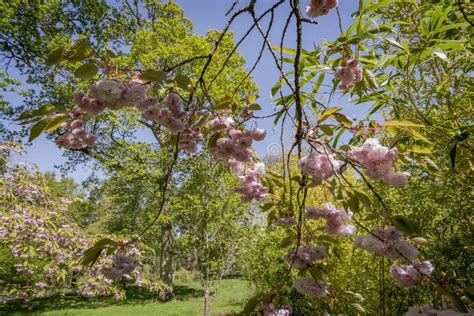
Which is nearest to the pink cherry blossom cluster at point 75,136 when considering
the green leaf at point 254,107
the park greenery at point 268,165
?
the park greenery at point 268,165

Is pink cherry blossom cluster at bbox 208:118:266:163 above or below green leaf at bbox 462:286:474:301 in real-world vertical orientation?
above

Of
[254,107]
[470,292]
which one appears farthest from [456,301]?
[254,107]

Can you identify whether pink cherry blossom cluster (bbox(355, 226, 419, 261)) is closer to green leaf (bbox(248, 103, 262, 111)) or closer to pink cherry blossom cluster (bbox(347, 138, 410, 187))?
pink cherry blossom cluster (bbox(347, 138, 410, 187))

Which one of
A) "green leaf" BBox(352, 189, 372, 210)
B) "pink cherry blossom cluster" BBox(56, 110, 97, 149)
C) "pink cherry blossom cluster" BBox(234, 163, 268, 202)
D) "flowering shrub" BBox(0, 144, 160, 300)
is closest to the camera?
"green leaf" BBox(352, 189, 372, 210)

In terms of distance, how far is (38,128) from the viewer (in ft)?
3.27

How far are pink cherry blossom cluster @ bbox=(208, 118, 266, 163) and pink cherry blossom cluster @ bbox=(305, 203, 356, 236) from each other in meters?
0.34

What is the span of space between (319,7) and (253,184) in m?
0.77

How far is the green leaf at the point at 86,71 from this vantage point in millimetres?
912

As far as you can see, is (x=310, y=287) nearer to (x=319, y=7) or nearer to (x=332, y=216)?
(x=332, y=216)

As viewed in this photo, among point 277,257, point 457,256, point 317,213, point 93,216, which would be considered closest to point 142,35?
point 277,257

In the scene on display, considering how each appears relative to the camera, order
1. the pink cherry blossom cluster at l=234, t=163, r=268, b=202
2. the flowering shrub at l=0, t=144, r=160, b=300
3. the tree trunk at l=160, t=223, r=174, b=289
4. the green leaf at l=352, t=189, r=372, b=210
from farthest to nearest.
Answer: the tree trunk at l=160, t=223, r=174, b=289 → the flowering shrub at l=0, t=144, r=160, b=300 → the pink cherry blossom cluster at l=234, t=163, r=268, b=202 → the green leaf at l=352, t=189, r=372, b=210

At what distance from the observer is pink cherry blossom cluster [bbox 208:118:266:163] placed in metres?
1.25

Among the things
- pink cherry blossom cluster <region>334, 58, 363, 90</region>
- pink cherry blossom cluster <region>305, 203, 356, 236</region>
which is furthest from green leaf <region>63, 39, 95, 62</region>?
pink cherry blossom cluster <region>305, 203, 356, 236</region>

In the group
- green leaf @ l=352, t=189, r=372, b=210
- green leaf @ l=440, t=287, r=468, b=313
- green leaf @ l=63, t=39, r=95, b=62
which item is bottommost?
green leaf @ l=440, t=287, r=468, b=313
